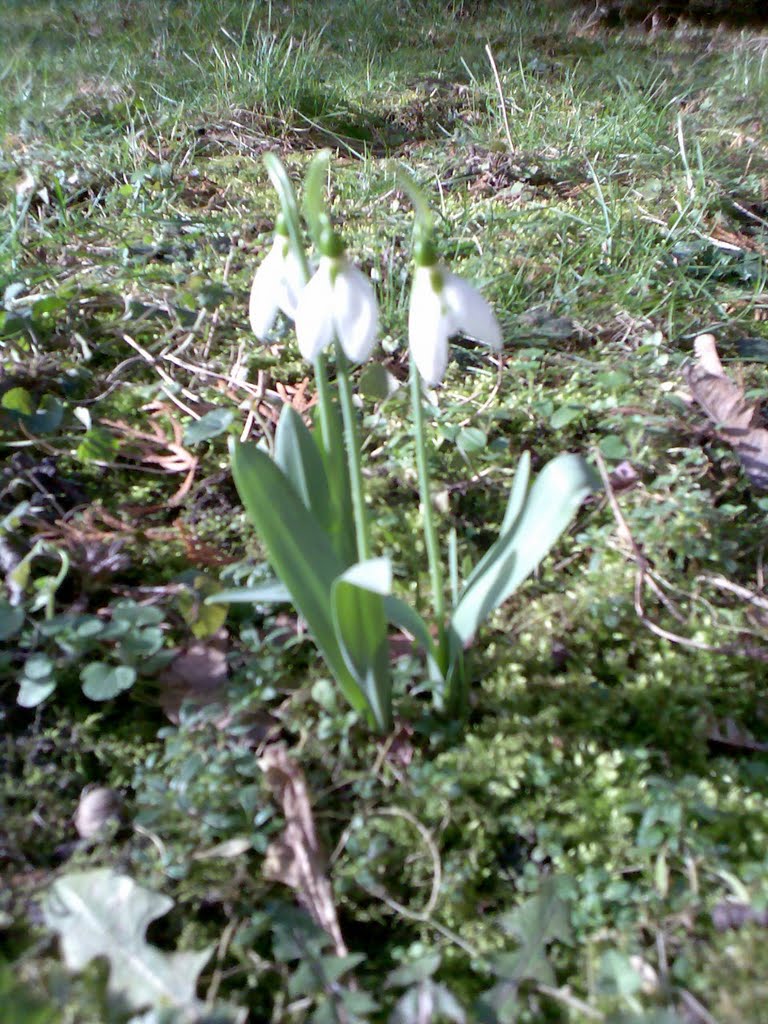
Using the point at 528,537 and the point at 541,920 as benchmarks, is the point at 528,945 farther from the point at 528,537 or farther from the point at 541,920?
the point at 528,537

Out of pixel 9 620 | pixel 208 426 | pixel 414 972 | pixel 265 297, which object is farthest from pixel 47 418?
pixel 414 972

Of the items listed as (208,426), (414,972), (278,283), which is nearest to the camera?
(414,972)

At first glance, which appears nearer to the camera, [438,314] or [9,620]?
[438,314]

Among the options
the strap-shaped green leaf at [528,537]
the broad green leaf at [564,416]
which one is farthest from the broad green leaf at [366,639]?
the broad green leaf at [564,416]

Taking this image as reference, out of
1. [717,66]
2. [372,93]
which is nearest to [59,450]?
[372,93]

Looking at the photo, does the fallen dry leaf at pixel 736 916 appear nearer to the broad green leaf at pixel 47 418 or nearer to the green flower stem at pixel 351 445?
the green flower stem at pixel 351 445

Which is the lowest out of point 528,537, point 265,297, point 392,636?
point 392,636

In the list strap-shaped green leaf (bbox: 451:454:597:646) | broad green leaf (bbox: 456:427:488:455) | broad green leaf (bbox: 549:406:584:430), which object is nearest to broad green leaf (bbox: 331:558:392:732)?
strap-shaped green leaf (bbox: 451:454:597:646)

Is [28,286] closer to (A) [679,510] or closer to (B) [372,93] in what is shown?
(A) [679,510]
